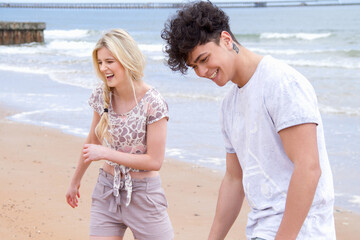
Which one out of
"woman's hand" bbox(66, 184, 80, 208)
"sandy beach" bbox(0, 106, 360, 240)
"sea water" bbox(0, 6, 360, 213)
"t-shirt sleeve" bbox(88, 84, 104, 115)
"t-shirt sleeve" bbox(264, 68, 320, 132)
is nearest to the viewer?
"t-shirt sleeve" bbox(264, 68, 320, 132)

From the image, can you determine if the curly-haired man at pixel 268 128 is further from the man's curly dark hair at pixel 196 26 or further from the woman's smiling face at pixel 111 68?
the woman's smiling face at pixel 111 68

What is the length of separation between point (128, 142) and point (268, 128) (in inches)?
53.3

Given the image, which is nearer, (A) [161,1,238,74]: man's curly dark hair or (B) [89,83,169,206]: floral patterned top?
(A) [161,1,238,74]: man's curly dark hair

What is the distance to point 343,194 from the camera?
6.23 m

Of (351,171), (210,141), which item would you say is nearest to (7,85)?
(210,141)

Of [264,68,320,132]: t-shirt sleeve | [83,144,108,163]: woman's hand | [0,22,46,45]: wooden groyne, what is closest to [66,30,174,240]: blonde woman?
[83,144,108,163]: woman's hand

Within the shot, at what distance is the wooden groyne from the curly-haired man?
3543 cm

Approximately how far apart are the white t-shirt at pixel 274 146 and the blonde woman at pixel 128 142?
109 centimetres

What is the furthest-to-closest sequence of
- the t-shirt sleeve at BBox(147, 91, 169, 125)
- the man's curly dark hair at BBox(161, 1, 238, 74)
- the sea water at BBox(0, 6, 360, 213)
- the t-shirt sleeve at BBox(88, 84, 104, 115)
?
the sea water at BBox(0, 6, 360, 213) → the t-shirt sleeve at BBox(88, 84, 104, 115) → the t-shirt sleeve at BBox(147, 91, 169, 125) → the man's curly dark hair at BBox(161, 1, 238, 74)

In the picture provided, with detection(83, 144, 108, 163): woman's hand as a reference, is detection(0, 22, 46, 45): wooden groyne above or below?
below

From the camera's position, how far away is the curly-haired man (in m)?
2.10

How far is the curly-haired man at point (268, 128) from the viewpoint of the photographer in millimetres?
2100

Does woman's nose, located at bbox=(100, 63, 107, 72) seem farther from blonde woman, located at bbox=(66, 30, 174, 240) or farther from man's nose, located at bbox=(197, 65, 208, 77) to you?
man's nose, located at bbox=(197, 65, 208, 77)

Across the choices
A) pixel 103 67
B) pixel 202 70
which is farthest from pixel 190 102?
pixel 202 70
